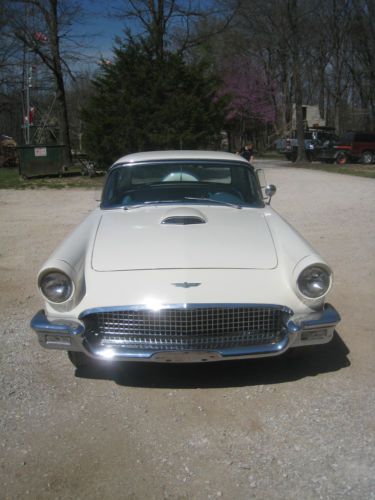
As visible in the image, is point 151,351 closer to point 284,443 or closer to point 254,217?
point 284,443

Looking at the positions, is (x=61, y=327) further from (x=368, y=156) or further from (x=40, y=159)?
(x=368, y=156)

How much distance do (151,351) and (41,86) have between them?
2536 centimetres

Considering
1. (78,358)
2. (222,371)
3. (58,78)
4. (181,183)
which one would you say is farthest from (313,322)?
(58,78)

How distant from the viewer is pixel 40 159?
59.9 feet

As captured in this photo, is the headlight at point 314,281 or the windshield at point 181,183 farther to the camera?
the windshield at point 181,183

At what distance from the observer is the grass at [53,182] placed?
16.1 meters

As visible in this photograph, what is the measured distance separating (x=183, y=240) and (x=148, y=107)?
1527 centimetres

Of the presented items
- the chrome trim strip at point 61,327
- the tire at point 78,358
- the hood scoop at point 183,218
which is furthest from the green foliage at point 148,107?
the chrome trim strip at point 61,327

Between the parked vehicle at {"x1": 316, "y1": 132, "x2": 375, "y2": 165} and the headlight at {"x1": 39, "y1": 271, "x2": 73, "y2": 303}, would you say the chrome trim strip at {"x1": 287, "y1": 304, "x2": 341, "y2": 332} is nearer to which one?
the headlight at {"x1": 39, "y1": 271, "x2": 73, "y2": 303}

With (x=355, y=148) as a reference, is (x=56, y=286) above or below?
below

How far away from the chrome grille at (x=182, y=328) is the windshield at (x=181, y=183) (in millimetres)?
1659

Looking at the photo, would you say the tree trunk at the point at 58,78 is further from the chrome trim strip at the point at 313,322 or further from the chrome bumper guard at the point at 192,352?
the chrome trim strip at the point at 313,322

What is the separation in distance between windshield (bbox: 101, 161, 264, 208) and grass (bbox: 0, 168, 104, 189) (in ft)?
37.0

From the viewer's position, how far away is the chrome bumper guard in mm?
3205
